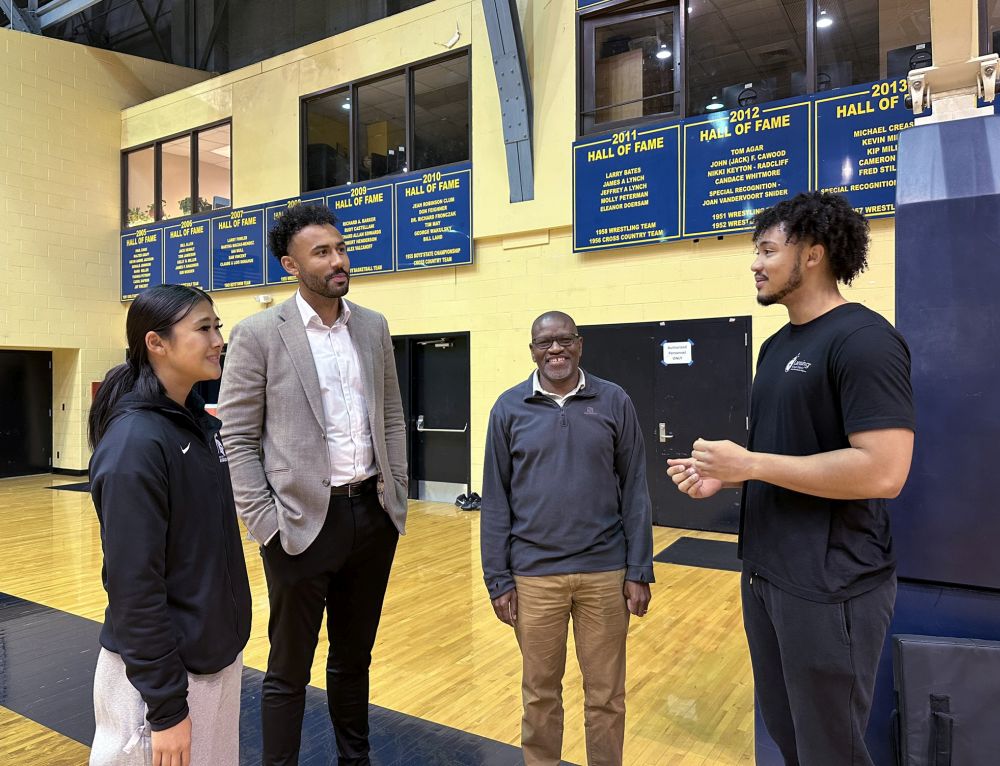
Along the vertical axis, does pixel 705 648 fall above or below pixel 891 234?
below

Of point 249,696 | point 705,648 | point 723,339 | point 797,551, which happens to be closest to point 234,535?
point 797,551

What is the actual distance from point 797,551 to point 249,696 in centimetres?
255

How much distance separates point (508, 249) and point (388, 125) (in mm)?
2517

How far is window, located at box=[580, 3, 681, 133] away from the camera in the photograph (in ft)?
21.3

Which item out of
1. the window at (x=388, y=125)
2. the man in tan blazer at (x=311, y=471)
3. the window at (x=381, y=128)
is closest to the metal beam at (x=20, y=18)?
the window at (x=388, y=125)

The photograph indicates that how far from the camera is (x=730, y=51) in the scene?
6367mm

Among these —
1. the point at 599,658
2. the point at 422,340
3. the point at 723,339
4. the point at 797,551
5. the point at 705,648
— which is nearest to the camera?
the point at 797,551

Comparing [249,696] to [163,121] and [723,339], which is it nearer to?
[723,339]

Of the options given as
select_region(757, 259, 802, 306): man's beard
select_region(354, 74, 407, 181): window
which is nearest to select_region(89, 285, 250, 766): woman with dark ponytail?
select_region(757, 259, 802, 306): man's beard

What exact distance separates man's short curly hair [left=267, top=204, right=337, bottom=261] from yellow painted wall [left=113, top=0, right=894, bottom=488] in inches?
185

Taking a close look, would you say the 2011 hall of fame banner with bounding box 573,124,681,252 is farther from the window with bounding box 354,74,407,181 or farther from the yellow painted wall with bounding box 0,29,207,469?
the yellow painted wall with bounding box 0,29,207,469

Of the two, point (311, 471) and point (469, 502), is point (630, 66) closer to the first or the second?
point (469, 502)

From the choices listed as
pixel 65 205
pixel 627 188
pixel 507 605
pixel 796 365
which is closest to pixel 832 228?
pixel 796 365

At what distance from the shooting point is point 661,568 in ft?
16.8
